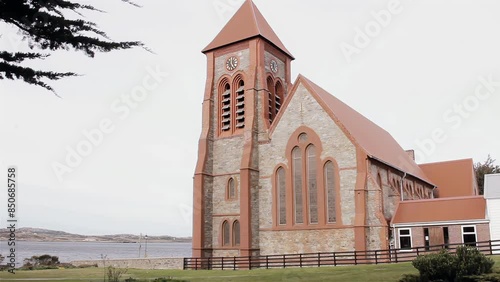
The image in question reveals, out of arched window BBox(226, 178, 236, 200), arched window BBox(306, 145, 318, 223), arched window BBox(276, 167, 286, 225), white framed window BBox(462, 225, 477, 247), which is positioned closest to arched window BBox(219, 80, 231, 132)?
arched window BBox(226, 178, 236, 200)

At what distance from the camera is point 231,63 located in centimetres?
4044

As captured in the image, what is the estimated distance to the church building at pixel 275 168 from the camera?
107 feet

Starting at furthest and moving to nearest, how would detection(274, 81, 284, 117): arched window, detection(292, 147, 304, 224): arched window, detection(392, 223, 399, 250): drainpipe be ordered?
detection(274, 81, 284, 117): arched window
detection(292, 147, 304, 224): arched window
detection(392, 223, 399, 250): drainpipe

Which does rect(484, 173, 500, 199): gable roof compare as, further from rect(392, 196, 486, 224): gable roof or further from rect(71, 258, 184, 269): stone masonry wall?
rect(71, 258, 184, 269): stone masonry wall

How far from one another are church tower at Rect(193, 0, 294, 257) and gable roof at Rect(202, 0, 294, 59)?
0.08 meters

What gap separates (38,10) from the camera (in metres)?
10.8

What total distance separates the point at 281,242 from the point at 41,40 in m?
26.3

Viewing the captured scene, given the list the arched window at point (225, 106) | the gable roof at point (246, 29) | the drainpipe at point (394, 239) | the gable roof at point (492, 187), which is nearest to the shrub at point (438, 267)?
the gable roof at point (492, 187)

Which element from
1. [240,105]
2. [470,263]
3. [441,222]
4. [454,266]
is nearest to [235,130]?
[240,105]

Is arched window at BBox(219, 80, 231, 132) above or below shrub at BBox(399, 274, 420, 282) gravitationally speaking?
above

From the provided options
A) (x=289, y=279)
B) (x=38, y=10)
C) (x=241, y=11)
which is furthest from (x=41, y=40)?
(x=241, y=11)

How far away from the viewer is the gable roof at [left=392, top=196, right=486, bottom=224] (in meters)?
31.6

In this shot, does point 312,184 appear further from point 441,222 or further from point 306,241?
point 441,222

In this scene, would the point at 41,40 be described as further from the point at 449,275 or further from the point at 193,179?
the point at 193,179
